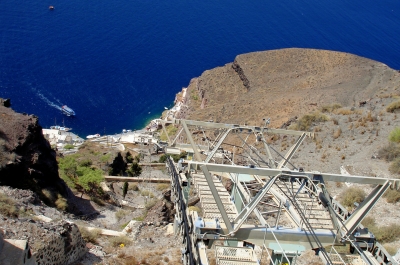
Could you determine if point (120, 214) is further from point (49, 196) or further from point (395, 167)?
point (395, 167)

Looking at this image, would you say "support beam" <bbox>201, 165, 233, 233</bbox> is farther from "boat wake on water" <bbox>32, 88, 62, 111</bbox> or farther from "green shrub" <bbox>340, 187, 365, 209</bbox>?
"boat wake on water" <bbox>32, 88, 62, 111</bbox>

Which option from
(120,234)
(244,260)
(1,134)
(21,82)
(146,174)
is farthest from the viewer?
(21,82)

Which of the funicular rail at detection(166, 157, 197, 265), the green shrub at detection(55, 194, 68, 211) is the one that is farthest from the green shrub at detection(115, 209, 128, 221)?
the funicular rail at detection(166, 157, 197, 265)

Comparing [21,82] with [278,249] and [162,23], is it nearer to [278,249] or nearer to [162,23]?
[162,23]

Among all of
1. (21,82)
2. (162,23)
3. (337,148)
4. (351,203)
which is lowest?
(351,203)

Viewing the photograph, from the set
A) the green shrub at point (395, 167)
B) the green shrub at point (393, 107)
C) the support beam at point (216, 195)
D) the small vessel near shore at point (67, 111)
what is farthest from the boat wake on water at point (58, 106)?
the support beam at point (216, 195)

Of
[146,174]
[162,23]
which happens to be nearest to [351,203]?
[146,174]
